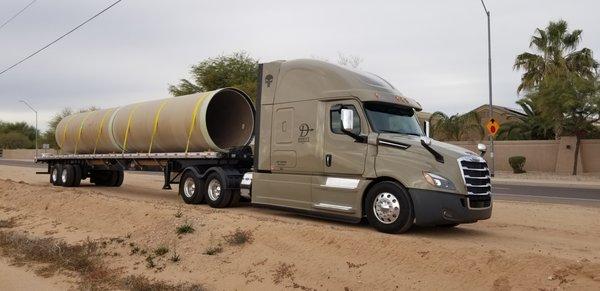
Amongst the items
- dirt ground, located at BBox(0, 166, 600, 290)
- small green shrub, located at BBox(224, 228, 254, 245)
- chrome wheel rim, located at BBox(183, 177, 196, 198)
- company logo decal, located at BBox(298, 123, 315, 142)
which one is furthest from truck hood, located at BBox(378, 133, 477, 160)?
chrome wheel rim, located at BBox(183, 177, 196, 198)

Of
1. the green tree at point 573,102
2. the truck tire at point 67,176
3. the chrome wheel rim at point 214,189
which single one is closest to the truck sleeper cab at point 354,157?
the chrome wheel rim at point 214,189

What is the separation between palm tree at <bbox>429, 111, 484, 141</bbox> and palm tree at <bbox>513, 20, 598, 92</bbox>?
491 centimetres

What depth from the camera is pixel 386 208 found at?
9508mm

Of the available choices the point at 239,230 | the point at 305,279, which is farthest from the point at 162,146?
the point at 305,279

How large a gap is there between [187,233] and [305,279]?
3102 millimetres

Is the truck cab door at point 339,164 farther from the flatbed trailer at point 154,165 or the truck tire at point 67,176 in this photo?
the truck tire at point 67,176

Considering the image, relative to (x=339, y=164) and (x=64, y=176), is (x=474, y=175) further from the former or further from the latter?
(x=64, y=176)

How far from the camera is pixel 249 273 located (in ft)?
27.3

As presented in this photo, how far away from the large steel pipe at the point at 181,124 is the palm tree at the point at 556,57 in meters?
32.4

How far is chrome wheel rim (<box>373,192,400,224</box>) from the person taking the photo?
370 inches

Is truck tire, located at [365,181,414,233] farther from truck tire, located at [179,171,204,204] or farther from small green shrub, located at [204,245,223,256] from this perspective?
truck tire, located at [179,171,204,204]

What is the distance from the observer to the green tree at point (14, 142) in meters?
123

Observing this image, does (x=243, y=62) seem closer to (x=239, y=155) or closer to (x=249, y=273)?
(x=239, y=155)

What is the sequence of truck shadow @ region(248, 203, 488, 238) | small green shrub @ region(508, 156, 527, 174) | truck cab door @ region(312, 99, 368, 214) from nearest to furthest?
truck shadow @ region(248, 203, 488, 238) → truck cab door @ region(312, 99, 368, 214) → small green shrub @ region(508, 156, 527, 174)
